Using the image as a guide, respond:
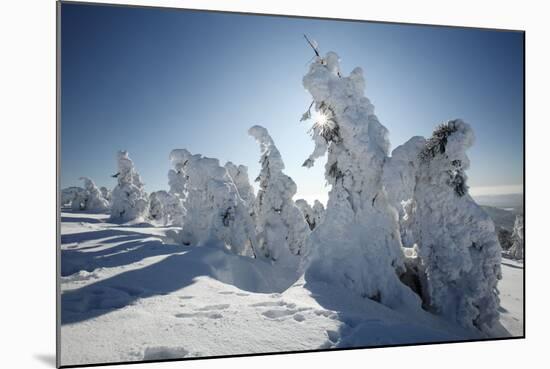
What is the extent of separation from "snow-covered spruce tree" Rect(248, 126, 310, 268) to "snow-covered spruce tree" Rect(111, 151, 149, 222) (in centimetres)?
Answer: 376

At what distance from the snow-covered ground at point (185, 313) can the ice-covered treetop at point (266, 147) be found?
285cm

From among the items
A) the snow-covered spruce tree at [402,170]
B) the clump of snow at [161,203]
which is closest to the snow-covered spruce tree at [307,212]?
the clump of snow at [161,203]

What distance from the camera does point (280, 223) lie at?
1511 centimetres

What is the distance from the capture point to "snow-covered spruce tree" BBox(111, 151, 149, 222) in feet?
26.7

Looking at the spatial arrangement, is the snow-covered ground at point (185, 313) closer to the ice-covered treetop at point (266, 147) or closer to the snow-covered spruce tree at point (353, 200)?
the snow-covered spruce tree at point (353, 200)

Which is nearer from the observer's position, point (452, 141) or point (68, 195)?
point (68, 195)

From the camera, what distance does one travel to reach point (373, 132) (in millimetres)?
9266

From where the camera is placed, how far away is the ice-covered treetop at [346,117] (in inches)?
Answer: 350

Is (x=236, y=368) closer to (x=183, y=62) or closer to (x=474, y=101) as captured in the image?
(x=183, y=62)

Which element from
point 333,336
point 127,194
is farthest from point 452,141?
point 127,194

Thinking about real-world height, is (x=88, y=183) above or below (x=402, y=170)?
below

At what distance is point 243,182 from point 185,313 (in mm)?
8272

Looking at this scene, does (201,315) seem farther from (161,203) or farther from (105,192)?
(161,203)
